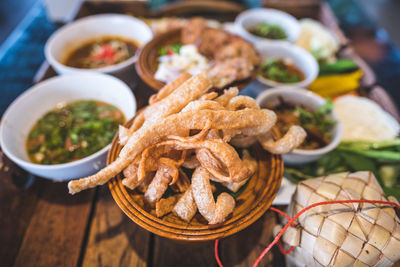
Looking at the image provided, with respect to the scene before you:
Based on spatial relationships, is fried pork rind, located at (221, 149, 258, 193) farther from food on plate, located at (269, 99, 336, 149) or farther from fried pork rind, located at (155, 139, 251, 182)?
food on plate, located at (269, 99, 336, 149)

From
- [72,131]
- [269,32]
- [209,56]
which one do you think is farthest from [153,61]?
[269,32]

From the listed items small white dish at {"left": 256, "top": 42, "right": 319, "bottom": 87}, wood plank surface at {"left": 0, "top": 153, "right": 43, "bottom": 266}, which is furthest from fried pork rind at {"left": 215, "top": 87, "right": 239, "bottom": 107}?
wood plank surface at {"left": 0, "top": 153, "right": 43, "bottom": 266}

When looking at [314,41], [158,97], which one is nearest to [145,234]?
[158,97]

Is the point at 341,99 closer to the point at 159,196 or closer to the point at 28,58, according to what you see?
the point at 159,196

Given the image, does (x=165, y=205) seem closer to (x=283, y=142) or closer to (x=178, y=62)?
(x=283, y=142)

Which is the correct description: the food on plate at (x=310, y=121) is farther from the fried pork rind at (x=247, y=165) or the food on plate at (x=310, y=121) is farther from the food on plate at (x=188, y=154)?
the food on plate at (x=188, y=154)

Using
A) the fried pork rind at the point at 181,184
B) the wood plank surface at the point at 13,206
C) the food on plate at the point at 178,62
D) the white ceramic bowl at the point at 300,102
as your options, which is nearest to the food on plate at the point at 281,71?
the white ceramic bowl at the point at 300,102
